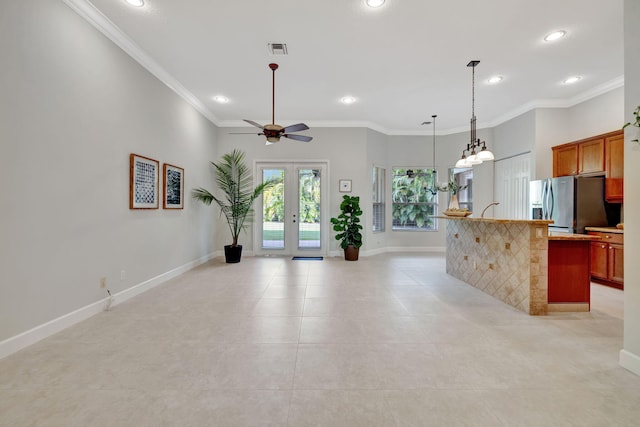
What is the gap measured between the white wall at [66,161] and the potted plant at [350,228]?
3.50 metres

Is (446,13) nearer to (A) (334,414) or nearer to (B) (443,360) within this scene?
(B) (443,360)

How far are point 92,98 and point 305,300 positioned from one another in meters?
3.22

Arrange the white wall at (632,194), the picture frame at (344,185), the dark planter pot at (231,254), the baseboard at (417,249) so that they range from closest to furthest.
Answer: the white wall at (632,194)
the dark planter pot at (231,254)
the picture frame at (344,185)
the baseboard at (417,249)

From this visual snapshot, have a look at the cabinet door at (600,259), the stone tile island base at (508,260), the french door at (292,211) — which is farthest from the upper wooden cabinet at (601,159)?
the french door at (292,211)

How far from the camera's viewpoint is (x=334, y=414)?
1.54 metres

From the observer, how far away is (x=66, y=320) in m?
2.65

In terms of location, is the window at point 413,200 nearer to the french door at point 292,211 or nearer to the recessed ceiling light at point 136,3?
the french door at point 292,211

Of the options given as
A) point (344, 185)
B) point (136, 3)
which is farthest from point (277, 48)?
point (344, 185)

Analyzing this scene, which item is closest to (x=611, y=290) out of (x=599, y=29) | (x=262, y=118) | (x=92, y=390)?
(x=599, y=29)

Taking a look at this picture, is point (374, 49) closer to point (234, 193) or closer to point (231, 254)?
point (234, 193)

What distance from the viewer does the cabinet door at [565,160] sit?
15.6ft

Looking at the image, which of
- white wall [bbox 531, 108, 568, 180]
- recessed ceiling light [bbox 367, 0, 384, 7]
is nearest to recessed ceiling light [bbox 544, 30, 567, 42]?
recessed ceiling light [bbox 367, 0, 384, 7]

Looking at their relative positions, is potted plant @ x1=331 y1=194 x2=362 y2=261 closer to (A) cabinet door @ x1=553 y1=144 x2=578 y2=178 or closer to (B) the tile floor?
(B) the tile floor

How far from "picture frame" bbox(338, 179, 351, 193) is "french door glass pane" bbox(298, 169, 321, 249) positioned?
0.52m
